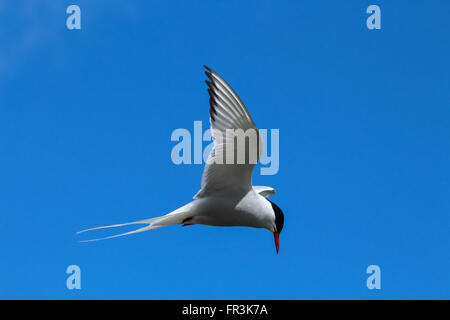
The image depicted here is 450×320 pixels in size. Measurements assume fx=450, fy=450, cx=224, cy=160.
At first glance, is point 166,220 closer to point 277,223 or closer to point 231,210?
point 231,210

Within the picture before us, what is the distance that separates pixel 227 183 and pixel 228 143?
21.8 inches

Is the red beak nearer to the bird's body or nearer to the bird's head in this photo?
the bird's head

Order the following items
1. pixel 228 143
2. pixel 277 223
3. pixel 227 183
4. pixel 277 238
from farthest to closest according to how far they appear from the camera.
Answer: pixel 277 238, pixel 277 223, pixel 227 183, pixel 228 143

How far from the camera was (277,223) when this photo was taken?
5.33 meters

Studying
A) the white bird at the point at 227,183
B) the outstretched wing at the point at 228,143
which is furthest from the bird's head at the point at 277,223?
the outstretched wing at the point at 228,143

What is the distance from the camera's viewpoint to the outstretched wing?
4145 mm

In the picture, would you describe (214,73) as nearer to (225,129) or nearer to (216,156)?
(225,129)

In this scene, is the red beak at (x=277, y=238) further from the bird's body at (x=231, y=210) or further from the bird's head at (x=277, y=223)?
the bird's body at (x=231, y=210)

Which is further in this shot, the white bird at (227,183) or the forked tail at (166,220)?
the forked tail at (166,220)

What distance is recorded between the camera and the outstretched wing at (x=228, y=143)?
13.6ft

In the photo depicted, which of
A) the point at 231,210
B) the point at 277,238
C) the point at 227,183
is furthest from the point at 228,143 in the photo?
the point at 277,238

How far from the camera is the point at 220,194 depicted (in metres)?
4.87

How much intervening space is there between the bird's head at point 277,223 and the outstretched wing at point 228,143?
0.59 meters

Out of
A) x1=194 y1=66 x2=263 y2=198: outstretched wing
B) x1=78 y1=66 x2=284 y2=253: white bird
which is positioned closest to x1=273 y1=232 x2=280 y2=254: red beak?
x1=78 y1=66 x2=284 y2=253: white bird
